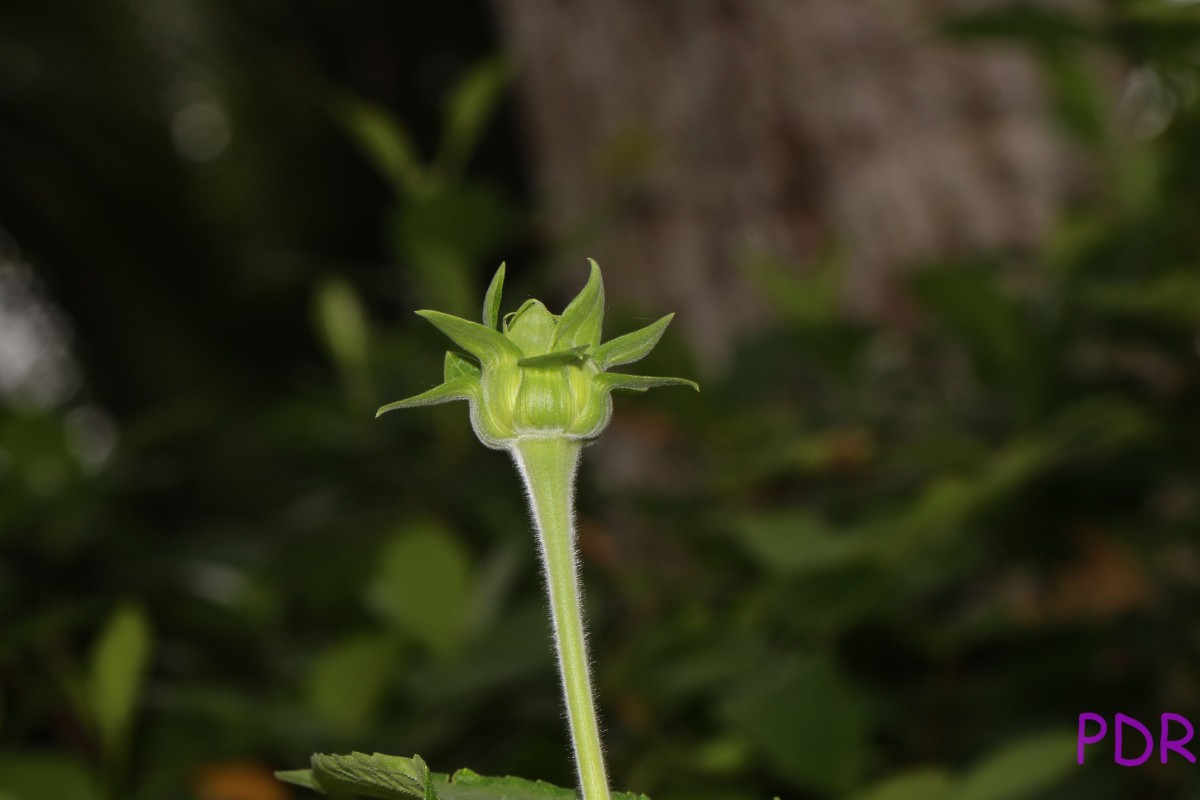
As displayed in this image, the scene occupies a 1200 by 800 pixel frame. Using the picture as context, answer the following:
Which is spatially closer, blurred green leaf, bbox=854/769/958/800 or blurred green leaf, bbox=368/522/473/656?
blurred green leaf, bbox=854/769/958/800

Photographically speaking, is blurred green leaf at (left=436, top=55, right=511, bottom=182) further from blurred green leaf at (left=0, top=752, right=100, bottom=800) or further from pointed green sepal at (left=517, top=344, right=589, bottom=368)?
pointed green sepal at (left=517, top=344, right=589, bottom=368)

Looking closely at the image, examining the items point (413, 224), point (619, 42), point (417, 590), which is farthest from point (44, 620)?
point (619, 42)

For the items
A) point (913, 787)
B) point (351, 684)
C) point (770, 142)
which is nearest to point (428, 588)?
point (351, 684)

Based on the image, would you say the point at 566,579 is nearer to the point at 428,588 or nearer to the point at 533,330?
the point at 533,330

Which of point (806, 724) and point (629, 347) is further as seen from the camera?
point (806, 724)

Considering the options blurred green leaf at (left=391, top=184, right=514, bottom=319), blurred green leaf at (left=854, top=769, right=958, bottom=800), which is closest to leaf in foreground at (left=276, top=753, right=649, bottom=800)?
blurred green leaf at (left=854, top=769, right=958, bottom=800)

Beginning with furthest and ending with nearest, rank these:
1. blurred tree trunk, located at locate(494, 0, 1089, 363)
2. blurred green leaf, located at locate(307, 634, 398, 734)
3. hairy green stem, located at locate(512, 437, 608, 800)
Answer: blurred tree trunk, located at locate(494, 0, 1089, 363) → blurred green leaf, located at locate(307, 634, 398, 734) → hairy green stem, located at locate(512, 437, 608, 800)

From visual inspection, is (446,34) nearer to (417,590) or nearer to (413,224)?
(413,224)
